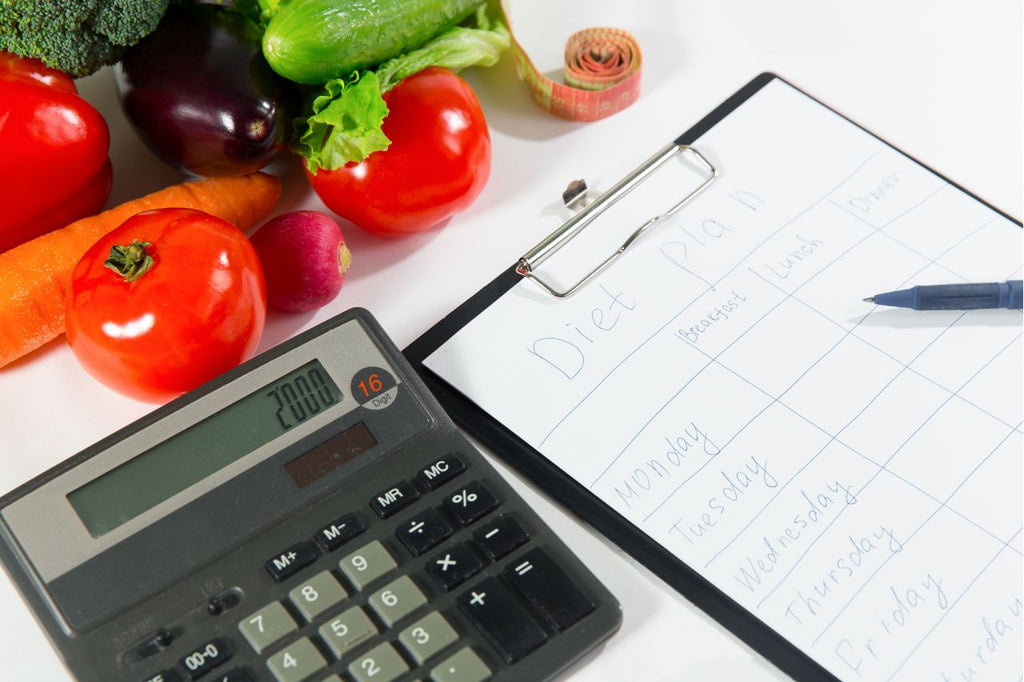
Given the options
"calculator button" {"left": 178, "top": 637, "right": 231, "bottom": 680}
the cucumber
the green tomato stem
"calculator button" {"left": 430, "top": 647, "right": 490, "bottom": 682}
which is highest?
the cucumber

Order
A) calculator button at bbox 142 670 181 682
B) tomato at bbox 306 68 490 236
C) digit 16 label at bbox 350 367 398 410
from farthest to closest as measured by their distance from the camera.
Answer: tomato at bbox 306 68 490 236 < digit 16 label at bbox 350 367 398 410 < calculator button at bbox 142 670 181 682

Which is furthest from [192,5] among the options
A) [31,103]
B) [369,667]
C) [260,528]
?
[369,667]

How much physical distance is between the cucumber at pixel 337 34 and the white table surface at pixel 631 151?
14 centimetres

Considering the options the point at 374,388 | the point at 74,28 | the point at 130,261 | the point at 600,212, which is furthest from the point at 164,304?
the point at 600,212

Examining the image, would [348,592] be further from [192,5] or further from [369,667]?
[192,5]

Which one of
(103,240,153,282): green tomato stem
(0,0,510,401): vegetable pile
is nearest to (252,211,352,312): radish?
(0,0,510,401): vegetable pile

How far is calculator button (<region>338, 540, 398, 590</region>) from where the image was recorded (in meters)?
0.57

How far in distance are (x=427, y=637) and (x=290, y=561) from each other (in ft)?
0.32

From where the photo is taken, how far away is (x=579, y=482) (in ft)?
2.14

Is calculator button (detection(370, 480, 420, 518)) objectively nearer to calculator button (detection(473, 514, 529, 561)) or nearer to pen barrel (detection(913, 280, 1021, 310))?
calculator button (detection(473, 514, 529, 561))

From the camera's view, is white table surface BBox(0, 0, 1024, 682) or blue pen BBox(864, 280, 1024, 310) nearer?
white table surface BBox(0, 0, 1024, 682)

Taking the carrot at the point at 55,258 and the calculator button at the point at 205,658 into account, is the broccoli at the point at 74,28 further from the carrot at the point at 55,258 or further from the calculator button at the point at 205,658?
the calculator button at the point at 205,658

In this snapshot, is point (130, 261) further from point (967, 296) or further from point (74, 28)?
point (967, 296)

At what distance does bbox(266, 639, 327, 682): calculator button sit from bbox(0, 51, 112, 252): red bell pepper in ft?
1.32
